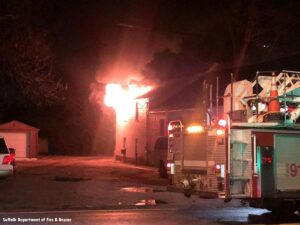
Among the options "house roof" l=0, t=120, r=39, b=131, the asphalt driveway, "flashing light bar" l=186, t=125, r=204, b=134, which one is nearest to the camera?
"flashing light bar" l=186, t=125, r=204, b=134

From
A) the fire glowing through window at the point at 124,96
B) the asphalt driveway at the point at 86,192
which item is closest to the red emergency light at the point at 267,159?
the asphalt driveway at the point at 86,192

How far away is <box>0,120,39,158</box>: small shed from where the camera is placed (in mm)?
37438

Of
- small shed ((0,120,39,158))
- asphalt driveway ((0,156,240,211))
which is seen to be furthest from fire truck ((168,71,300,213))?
small shed ((0,120,39,158))

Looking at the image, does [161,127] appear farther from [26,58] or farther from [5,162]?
[5,162]

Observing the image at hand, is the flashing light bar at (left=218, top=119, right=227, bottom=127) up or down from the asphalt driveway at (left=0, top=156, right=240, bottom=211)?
up

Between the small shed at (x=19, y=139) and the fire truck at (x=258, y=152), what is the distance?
26960 millimetres

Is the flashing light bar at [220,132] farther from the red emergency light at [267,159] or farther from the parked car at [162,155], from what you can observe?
the parked car at [162,155]

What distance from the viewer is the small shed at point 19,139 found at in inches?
1474

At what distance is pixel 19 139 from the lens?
1483 inches

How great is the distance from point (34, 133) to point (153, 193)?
855 inches

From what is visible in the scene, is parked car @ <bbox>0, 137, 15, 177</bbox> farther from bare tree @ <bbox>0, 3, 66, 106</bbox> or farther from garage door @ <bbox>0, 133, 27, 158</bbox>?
garage door @ <bbox>0, 133, 27, 158</bbox>

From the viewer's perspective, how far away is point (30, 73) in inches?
856

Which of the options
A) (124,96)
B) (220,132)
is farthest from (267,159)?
(124,96)

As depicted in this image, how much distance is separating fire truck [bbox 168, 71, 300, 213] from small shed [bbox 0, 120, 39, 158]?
26960mm
